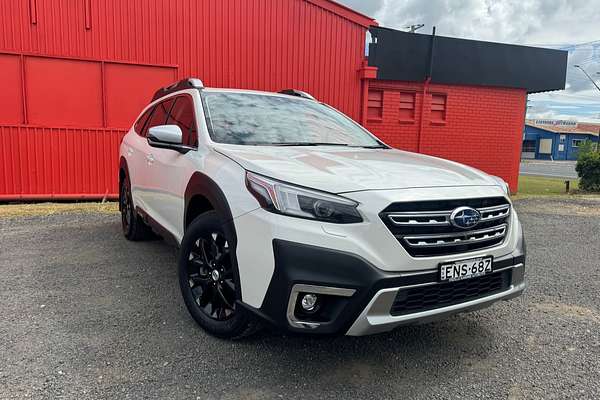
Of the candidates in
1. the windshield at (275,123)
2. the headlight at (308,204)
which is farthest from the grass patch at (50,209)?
the headlight at (308,204)

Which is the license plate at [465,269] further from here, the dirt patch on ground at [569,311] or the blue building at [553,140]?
the blue building at [553,140]

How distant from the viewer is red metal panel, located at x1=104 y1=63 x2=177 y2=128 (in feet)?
30.7

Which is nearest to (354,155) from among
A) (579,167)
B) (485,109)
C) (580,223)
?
(580,223)

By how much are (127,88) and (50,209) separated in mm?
2936

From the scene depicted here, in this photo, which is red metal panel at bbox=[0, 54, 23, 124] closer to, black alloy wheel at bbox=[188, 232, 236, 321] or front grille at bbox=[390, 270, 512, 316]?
black alloy wheel at bbox=[188, 232, 236, 321]

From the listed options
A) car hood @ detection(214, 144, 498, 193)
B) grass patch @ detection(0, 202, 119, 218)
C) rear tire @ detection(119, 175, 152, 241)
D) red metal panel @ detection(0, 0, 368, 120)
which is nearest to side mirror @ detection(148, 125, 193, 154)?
car hood @ detection(214, 144, 498, 193)

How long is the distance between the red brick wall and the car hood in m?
9.24

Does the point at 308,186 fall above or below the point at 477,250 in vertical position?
above

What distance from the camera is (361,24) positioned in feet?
36.7

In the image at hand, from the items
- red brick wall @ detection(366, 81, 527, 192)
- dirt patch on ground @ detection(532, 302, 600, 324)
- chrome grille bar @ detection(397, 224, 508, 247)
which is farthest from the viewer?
Answer: red brick wall @ detection(366, 81, 527, 192)

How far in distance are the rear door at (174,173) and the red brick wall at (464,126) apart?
8.67 meters

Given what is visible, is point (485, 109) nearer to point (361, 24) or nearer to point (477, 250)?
point (361, 24)

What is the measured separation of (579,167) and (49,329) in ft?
51.3

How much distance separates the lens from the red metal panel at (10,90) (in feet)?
28.5
